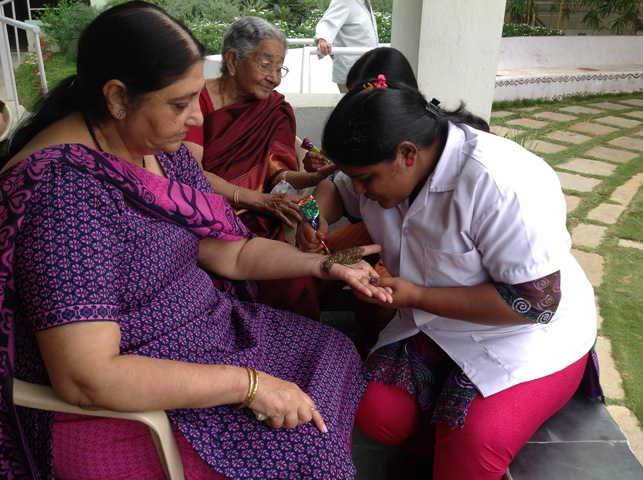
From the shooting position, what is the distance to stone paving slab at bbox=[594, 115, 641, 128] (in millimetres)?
7594

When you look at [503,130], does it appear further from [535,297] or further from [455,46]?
[535,297]

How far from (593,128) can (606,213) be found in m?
2.84

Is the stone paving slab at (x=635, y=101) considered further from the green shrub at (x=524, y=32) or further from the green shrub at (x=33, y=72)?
the green shrub at (x=33, y=72)

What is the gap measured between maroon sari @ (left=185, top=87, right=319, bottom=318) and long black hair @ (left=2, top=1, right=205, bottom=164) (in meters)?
1.30

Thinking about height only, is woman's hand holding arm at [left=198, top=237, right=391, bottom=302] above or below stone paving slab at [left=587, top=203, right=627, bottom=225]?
above

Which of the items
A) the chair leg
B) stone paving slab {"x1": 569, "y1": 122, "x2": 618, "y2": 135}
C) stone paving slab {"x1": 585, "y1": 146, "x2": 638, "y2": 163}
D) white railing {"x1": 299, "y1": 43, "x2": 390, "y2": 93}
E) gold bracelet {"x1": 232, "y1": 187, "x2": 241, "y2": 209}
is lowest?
stone paving slab {"x1": 585, "y1": 146, "x2": 638, "y2": 163}

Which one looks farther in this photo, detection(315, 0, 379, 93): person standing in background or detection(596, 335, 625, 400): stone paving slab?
detection(315, 0, 379, 93): person standing in background

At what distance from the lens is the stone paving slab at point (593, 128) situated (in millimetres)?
7246

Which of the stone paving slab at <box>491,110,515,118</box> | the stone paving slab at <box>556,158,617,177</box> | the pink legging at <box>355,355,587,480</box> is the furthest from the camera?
the stone paving slab at <box>491,110,515,118</box>

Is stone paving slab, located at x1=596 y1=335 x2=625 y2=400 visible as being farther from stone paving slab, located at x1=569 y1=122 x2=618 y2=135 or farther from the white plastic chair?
stone paving slab, located at x1=569 y1=122 x2=618 y2=135

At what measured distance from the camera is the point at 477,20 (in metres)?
3.72

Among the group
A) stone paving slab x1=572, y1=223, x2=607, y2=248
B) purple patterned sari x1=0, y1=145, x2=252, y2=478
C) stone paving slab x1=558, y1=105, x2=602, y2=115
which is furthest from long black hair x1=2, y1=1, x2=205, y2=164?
stone paving slab x1=558, y1=105, x2=602, y2=115

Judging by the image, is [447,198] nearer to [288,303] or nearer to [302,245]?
[302,245]

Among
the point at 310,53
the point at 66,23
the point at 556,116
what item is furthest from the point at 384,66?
the point at 66,23
